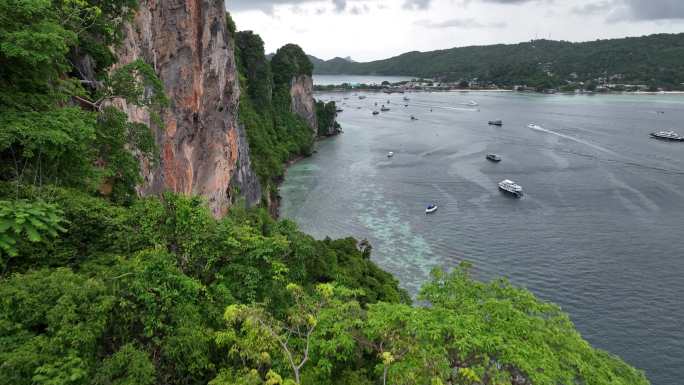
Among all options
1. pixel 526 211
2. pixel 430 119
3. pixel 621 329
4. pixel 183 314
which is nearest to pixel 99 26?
pixel 183 314

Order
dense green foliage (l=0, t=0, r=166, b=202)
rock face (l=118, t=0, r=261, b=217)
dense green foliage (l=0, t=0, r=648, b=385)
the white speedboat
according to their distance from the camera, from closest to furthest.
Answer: dense green foliage (l=0, t=0, r=648, b=385) → dense green foliage (l=0, t=0, r=166, b=202) → rock face (l=118, t=0, r=261, b=217) → the white speedboat

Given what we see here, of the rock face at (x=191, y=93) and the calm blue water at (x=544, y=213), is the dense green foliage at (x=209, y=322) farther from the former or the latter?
the calm blue water at (x=544, y=213)

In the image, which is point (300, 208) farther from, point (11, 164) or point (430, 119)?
point (430, 119)

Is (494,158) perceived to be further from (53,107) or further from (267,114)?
(53,107)

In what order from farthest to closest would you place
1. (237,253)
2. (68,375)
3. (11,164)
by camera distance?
(237,253)
(11,164)
(68,375)

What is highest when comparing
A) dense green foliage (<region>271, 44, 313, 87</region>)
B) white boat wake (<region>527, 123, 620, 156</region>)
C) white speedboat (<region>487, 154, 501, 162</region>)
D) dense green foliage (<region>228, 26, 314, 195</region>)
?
dense green foliage (<region>271, 44, 313, 87</region>)

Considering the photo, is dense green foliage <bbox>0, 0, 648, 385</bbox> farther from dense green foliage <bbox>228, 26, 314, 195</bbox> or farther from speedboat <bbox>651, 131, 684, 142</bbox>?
speedboat <bbox>651, 131, 684, 142</bbox>

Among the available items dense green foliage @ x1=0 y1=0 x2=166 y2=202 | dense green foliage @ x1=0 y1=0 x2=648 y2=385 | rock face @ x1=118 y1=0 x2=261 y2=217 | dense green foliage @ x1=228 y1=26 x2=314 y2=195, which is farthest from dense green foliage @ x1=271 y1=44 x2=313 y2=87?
dense green foliage @ x1=0 y1=0 x2=648 y2=385

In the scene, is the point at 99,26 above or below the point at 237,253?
above
